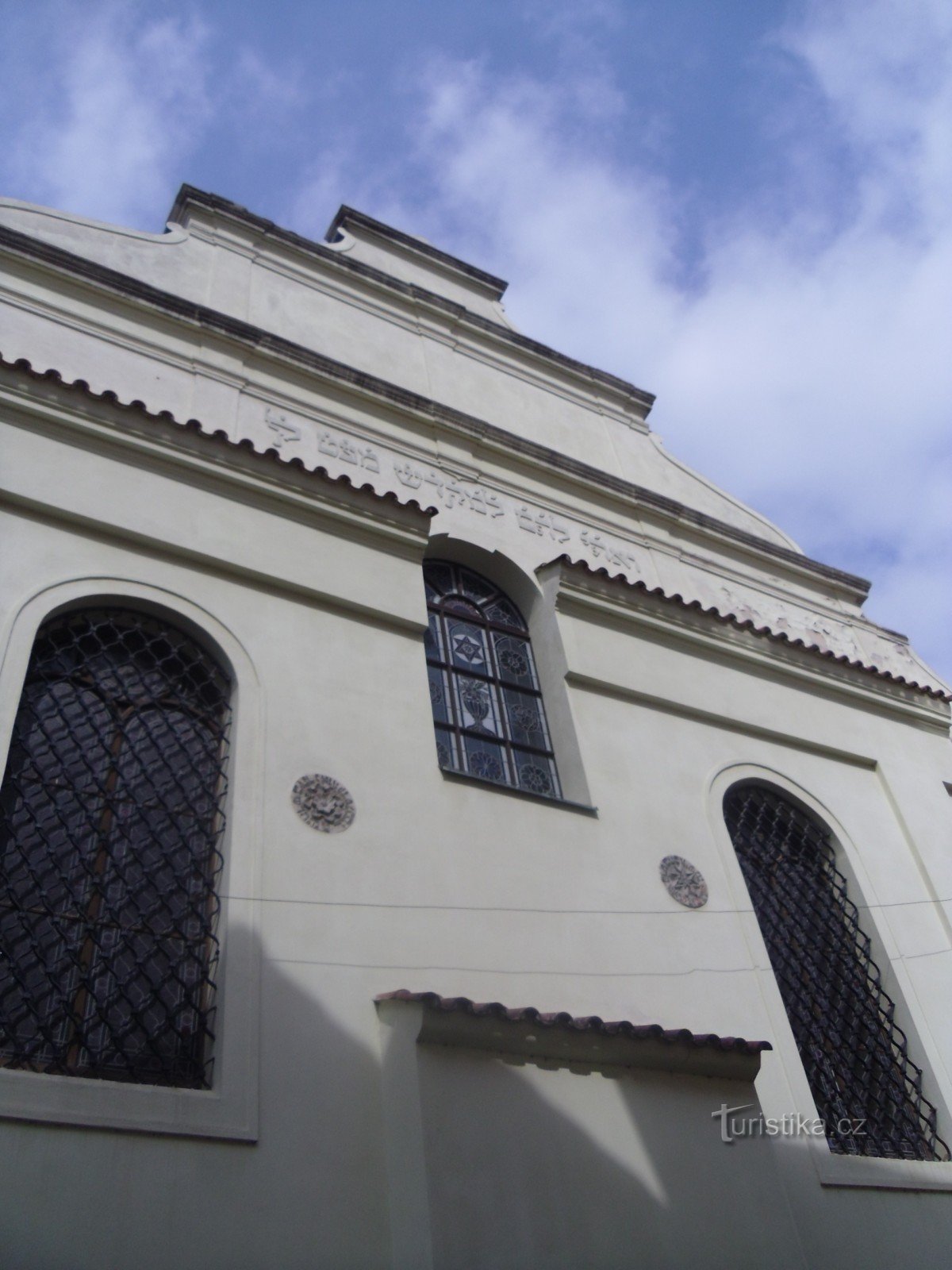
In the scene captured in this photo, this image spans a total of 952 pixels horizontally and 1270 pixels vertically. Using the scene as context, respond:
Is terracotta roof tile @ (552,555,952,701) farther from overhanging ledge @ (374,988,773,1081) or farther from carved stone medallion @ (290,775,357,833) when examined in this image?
overhanging ledge @ (374,988,773,1081)

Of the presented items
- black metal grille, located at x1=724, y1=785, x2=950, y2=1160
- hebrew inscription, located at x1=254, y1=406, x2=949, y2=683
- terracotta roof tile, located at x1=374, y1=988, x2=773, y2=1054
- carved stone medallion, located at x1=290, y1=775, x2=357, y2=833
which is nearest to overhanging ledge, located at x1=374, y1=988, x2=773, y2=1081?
terracotta roof tile, located at x1=374, y1=988, x2=773, y2=1054

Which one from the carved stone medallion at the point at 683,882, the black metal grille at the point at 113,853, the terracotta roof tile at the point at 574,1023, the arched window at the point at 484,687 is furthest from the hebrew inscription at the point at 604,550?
the terracotta roof tile at the point at 574,1023

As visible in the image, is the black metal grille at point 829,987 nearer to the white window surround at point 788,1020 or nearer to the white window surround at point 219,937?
the white window surround at point 788,1020

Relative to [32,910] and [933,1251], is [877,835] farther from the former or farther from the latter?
[32,910]

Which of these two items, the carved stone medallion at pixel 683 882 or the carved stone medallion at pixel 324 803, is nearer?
the carved stone medallion at pixel 324 803

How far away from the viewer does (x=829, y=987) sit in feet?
25.3

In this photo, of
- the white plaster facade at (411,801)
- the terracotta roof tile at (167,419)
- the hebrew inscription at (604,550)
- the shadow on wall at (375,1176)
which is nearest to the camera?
the shadow on wall at (375,1176)

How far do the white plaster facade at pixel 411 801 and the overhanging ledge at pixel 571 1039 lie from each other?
0.03 metres

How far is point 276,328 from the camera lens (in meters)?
10.1

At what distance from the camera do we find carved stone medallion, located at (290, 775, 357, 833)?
5988 mm

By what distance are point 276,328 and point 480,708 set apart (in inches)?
171

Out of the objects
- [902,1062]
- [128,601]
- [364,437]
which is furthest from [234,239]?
[902,1062]

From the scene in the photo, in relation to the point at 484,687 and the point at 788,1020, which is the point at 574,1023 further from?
the point at 484,687

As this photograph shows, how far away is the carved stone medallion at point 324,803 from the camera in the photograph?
236 inches
